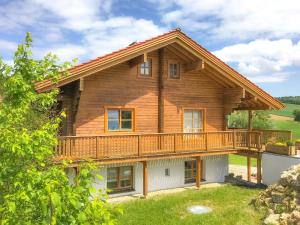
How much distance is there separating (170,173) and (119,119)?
4.72 meters

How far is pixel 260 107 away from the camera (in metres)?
21.8

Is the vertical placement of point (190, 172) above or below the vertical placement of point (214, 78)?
below

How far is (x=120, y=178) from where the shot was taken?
60.8ft

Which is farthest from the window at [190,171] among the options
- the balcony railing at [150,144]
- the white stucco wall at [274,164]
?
the white stucco wall at [274,164]

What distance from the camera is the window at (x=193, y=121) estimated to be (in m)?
20.5

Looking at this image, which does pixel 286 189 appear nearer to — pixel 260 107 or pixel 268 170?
pixel 268 170

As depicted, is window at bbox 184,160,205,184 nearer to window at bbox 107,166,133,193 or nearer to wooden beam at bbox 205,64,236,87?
window at bbox 107,166,133,193

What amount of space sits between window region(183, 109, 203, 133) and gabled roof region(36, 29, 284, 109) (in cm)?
302

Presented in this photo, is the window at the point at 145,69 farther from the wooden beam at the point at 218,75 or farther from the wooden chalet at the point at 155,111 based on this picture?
the wooden beam at the point at 218,75

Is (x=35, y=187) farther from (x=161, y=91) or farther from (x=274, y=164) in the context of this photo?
(x=274, y=164)

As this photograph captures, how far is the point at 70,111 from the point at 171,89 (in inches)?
246

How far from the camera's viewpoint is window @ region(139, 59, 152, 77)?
18.9m

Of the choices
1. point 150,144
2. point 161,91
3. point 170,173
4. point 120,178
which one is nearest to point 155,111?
point 161,91

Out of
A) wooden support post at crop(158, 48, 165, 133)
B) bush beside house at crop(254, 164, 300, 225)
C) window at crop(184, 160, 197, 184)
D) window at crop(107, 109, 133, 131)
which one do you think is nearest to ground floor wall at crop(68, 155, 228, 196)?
window at crop(184, 160, 197, 184)
